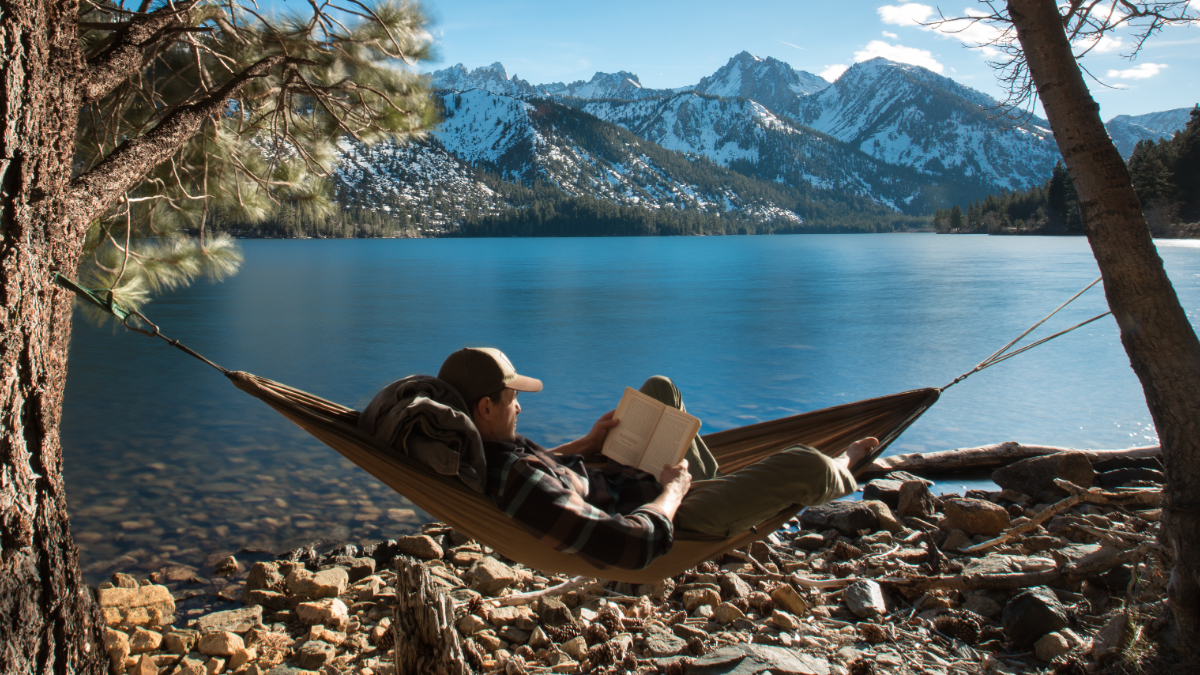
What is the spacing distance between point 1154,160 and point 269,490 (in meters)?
56.5

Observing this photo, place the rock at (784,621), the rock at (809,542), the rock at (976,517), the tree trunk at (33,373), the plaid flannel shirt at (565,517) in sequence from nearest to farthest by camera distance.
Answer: the tree trunk at (33,373) < the plaid flannel shirt at (565,517) < the rock at (784,621) < the rock at (976,517) < the rock at (809,542)

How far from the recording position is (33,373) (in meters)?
1.63

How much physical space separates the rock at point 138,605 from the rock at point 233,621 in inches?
8.1

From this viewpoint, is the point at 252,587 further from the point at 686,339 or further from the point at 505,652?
the point at 686,339

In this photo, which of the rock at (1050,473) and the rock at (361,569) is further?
the rock at (1050,473)

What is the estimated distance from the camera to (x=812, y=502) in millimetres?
2076

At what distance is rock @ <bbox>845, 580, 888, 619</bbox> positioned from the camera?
267cm

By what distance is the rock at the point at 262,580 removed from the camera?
3.22 metres

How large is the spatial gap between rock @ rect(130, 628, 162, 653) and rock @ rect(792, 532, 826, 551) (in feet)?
9.49

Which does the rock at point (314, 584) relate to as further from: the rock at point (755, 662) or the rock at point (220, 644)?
the rock at point (755, 662)

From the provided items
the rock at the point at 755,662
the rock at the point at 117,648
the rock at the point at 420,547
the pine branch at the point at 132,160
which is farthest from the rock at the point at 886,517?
the pine branch at the point at 132,160

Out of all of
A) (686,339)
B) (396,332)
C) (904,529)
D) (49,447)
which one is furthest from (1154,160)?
(49,447)

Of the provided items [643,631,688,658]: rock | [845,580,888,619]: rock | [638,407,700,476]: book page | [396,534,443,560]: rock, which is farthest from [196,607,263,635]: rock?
[845,580,888,619]: rock

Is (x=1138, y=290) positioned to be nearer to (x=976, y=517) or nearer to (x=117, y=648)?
(x=976, y=517)
